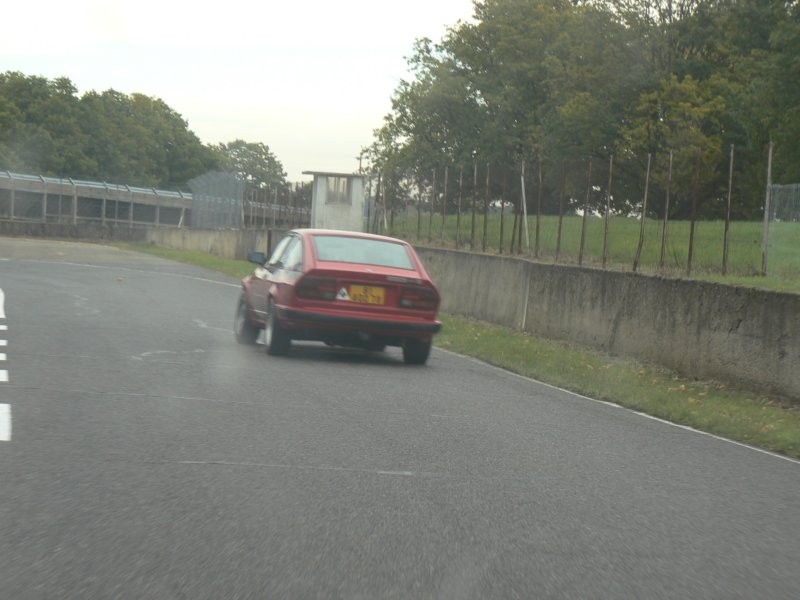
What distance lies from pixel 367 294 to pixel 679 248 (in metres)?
8.05

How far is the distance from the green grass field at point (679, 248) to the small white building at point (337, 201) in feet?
60.6

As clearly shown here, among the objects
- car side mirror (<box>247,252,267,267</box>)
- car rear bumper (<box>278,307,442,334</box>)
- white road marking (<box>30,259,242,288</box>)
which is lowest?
white road marking (<box>30,259,242,288</box>)

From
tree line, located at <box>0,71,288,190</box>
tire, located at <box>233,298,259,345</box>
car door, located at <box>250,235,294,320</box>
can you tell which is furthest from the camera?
tree line, located at <box>0,71,288,190</box>

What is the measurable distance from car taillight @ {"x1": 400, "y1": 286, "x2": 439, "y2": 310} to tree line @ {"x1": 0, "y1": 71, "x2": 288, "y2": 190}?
90.0 m

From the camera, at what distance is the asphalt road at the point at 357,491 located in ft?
15.5

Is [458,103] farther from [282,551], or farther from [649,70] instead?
[282,551]

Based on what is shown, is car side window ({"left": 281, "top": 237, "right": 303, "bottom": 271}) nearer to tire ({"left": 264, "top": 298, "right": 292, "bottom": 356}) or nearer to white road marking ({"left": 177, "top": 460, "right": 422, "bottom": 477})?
tire ({"left": 264, "top": 298, "right": 292, "bottom": 356})

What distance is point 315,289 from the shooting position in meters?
13.0

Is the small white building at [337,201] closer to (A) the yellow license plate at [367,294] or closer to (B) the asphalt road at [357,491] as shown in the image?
(A) the yellow license plate at [367,294]

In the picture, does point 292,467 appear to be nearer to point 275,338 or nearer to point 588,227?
point 275,338

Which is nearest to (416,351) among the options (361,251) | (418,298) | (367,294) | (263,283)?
(418,298)

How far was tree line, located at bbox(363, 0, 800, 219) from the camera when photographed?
45.7 meters

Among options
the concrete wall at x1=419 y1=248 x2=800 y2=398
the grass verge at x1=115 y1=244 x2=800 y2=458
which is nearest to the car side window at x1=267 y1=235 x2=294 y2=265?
the grass verge at x1=115 y1=244 x2=800 y2=458

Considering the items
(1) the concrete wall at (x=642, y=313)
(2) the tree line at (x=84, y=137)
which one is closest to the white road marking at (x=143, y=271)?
(1) the concrete wall at (x=642, y=313)
